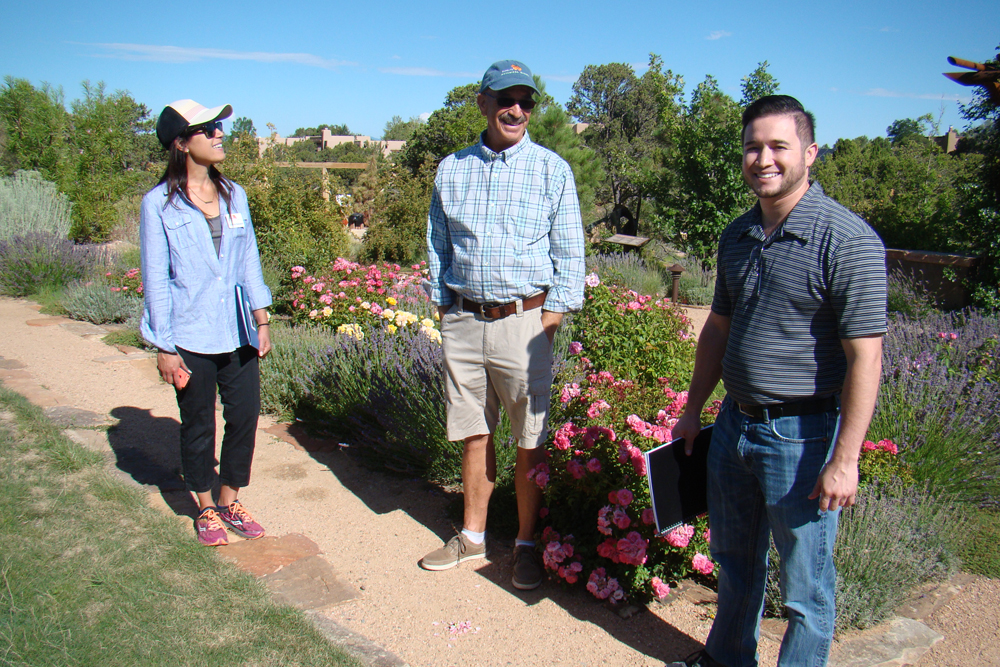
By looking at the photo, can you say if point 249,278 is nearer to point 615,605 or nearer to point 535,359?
point 535,359

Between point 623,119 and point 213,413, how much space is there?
28.8 m

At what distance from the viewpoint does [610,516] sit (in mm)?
2625

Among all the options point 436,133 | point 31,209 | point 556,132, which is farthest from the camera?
point 436,133

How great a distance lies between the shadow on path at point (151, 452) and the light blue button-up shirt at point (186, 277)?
1.02 metres

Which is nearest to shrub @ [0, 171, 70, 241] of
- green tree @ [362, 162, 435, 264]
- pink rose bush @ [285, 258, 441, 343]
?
green tree @ [362, 162, 435, 264]

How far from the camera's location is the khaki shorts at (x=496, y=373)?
104 inches

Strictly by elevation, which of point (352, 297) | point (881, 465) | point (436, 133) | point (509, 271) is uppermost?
point (436, 133)

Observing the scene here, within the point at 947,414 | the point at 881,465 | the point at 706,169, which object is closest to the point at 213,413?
the point at 881,465

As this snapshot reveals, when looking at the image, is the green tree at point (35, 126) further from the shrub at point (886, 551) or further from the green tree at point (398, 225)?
the shrub at point (886, 551)

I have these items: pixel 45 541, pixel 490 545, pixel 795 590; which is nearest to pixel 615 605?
pixel 490 545

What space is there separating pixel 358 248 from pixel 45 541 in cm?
982

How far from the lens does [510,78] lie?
250 centimetres

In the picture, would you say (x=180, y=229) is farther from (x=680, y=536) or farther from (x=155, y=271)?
(x=680, y=536)

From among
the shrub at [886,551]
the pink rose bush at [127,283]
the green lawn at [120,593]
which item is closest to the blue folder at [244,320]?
the green lawn at [120,593]
